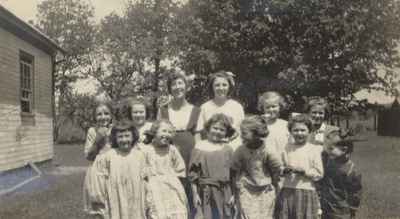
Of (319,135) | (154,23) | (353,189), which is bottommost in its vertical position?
(353,189)

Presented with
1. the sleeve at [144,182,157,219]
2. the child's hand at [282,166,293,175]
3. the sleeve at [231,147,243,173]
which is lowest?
the sleeve at [144,182,157,219]

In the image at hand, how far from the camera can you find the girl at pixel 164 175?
5.03m

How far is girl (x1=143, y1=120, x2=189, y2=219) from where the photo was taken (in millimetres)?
A: 5031

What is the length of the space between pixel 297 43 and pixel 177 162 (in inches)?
718

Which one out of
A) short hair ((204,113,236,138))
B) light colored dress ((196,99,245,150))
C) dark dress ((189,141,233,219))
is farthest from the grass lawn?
short hair ((204,113,236,138))

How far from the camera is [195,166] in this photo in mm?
5148

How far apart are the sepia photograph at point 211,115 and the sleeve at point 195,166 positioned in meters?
0.01

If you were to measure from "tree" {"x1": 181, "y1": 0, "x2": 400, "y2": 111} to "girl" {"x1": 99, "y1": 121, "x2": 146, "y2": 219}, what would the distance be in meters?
16.8

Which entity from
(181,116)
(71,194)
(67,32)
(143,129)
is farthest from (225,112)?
(67,32)

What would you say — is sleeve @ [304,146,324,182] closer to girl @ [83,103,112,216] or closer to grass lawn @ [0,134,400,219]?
girl @ [83,103,112,216]

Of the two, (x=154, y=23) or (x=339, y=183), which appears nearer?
(x=339, y=183)

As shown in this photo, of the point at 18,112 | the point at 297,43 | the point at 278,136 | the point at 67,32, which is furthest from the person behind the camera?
the point at 67,32

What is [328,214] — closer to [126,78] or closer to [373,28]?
[373,28]

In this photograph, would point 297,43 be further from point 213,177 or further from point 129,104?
point 213,177
